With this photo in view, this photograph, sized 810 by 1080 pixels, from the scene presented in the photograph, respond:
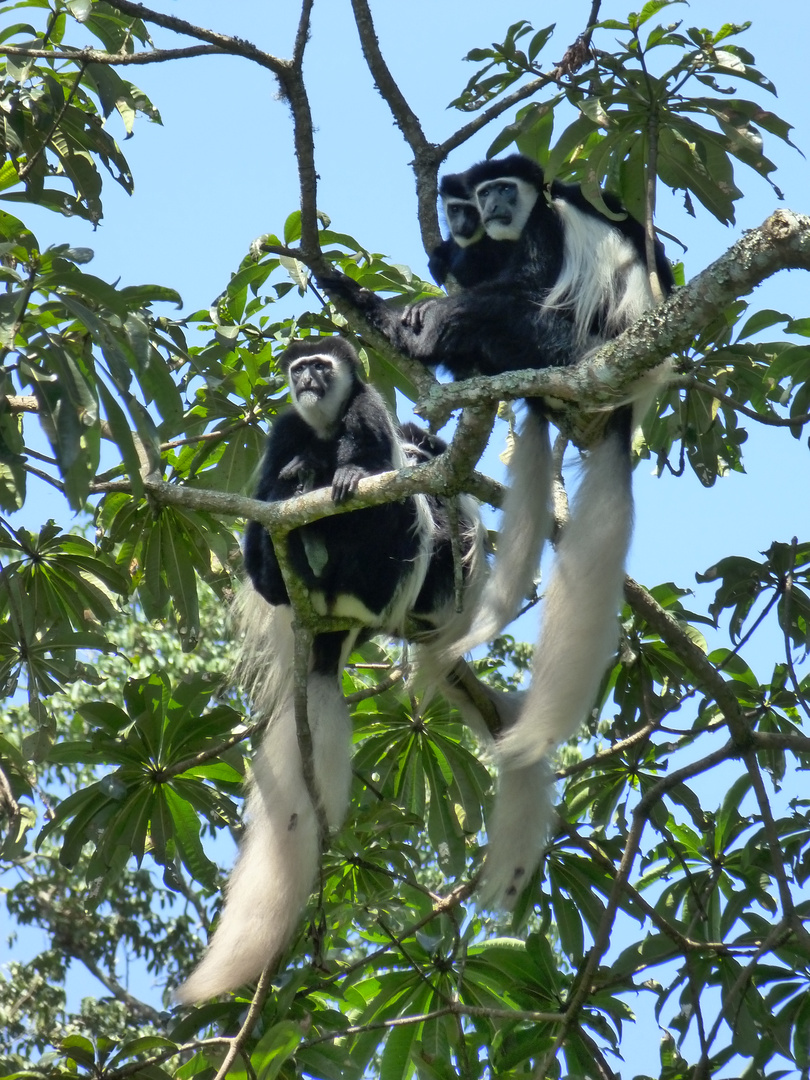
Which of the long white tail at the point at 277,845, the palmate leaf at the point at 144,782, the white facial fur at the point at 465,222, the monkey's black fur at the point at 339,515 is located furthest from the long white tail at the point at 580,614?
the white facial fur at the point at 465,222

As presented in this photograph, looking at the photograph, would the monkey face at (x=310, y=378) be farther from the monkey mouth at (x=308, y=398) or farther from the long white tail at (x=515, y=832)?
the long white tail at (x=515, y=832)

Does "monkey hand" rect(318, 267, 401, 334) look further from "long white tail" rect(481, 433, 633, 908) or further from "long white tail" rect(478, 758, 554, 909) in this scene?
"long white tail" rect(478, 758, 554, 909)

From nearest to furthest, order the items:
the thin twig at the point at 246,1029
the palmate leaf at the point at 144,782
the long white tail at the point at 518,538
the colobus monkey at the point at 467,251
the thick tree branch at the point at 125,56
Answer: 1. the thin twig at the point at 246,1029
2. the thick tree branch at the point at 125,56
3. the palmate leaf at the point at 144,782
4. the long white tail at the point at 518,538
5. the colobus monkey at the point at 467,251

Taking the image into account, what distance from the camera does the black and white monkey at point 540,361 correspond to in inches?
112

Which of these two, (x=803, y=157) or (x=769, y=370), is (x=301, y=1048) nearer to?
(x=769, y=370)

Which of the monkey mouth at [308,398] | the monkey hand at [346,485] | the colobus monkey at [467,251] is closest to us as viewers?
the monkey hand at [346,485]

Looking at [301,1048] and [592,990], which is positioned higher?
[592,990]

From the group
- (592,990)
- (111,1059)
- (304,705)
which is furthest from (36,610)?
(592,990)

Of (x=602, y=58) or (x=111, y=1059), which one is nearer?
(x=111, y=1059)

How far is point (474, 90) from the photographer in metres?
3.02

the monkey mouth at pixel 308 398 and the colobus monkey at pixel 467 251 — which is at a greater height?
the colobus monkey at pixel 467 251

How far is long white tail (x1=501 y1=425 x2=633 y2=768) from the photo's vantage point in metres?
2.78

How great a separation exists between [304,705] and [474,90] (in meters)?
1.65

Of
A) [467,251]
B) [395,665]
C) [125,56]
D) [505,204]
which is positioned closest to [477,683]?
[395,665]
